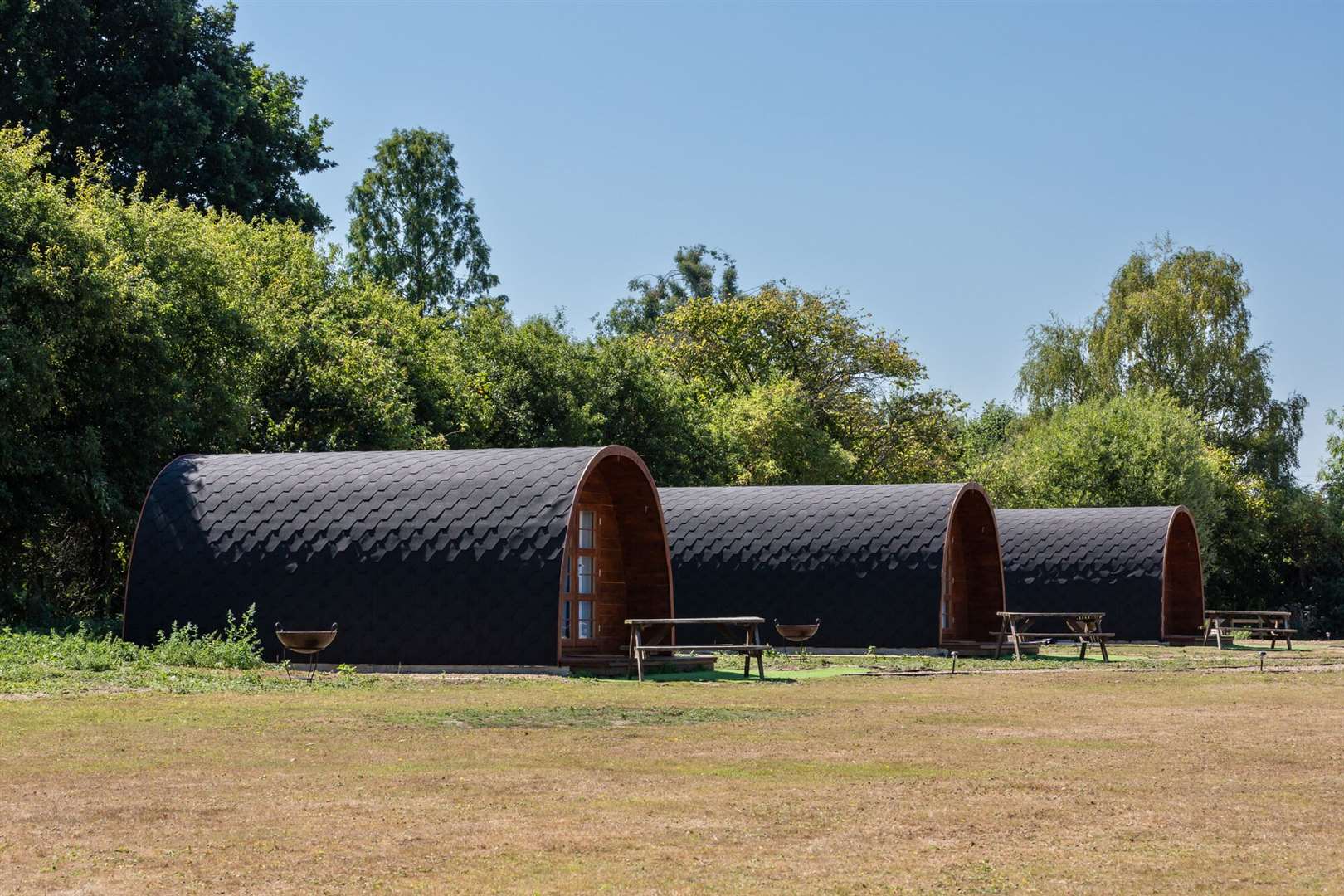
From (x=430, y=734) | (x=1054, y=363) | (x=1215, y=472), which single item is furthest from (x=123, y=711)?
(x=1054, y=363)

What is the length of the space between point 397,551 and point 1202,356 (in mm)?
41850

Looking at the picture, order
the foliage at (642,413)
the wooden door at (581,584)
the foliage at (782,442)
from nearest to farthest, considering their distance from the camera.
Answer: the wooden door at (581,584) → the foliage at (642,413) → the foliage at (782,442)

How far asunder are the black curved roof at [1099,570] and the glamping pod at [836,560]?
5.57 m

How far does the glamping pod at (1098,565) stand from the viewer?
35.6 metres

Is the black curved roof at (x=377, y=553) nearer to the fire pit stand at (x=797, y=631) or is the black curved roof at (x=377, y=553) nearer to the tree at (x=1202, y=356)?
the fire pit stand at (x=797, y=631)

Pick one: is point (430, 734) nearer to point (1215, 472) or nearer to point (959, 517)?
point (959, 517)

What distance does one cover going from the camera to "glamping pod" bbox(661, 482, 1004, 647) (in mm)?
27641

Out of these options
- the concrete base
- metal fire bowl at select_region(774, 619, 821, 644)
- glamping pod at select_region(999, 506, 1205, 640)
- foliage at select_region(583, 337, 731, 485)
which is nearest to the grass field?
the concrete base

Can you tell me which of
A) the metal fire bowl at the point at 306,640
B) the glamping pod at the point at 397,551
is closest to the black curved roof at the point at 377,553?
the glamping pod at the point at 397,551

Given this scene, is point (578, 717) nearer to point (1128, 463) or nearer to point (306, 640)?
point (306, 640)

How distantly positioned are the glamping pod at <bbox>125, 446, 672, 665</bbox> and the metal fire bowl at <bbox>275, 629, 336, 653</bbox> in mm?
1691

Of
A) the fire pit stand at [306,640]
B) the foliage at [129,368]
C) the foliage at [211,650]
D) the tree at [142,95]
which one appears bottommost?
the foliage at [211,650]

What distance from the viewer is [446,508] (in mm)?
20750

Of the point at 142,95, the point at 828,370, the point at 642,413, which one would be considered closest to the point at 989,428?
the point at 828,370
